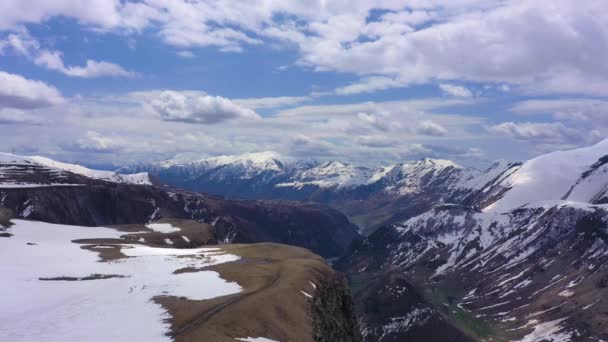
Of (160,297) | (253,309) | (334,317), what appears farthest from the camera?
(160,297)

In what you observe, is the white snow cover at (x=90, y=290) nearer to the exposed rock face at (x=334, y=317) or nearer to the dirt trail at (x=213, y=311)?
the dirt trail at (x=213, y=311)

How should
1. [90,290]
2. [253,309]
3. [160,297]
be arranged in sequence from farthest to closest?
[90,290], [160,297], [253,309]

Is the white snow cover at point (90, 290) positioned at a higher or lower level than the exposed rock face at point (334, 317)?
lower

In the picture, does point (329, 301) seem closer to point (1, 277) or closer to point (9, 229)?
point (1, 277)

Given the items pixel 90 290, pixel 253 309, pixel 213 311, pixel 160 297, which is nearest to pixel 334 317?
pixel 213 311

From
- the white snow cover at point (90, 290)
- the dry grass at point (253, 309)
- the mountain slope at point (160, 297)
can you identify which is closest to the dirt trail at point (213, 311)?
the dry grass at point (253, 309)

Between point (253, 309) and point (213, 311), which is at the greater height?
point (213, 311)

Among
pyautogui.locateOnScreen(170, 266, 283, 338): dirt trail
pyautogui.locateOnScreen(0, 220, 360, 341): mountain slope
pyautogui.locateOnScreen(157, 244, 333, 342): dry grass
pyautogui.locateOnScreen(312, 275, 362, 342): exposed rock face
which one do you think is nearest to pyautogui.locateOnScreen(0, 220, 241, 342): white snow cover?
pyautogui.locateOnScreen(0, 220, 360, 341): mountain slope

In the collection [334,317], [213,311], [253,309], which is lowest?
[253,309]

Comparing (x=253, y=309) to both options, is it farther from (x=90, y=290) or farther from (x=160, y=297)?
(x=90, y=290)

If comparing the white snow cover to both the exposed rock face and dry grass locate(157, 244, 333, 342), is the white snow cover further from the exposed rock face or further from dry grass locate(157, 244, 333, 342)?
the exposed rock face
